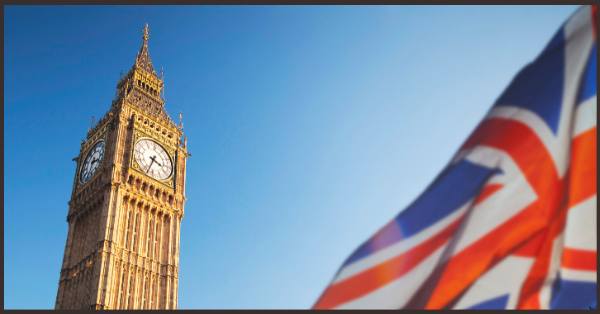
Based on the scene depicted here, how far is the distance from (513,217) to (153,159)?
5688 cm

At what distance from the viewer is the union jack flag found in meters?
8.82

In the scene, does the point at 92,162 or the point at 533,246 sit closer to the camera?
the point at 533,246

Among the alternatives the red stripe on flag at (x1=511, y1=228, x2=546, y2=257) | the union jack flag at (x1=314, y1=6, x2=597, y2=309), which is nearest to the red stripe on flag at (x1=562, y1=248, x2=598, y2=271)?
the union jack flag at (x1=314, y1=6, x2=597, y2=309)

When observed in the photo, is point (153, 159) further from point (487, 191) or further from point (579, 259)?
point (579, 259)

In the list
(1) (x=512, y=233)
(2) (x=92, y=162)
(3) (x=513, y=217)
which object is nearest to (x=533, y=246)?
(1) (x=512, y=233)

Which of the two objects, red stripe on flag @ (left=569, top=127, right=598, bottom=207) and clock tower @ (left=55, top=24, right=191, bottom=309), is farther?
clock tower @ (left=55, top=24, right=191, bottom=309)

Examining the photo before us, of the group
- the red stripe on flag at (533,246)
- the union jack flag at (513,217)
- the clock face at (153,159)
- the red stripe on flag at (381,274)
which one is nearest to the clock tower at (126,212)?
the clock face at (153,159)

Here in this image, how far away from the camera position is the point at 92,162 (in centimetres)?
6241

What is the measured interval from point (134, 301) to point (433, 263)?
160 feet

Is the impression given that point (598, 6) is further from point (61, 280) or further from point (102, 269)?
point (61, 280)

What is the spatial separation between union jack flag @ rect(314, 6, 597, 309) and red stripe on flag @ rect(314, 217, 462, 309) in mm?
19

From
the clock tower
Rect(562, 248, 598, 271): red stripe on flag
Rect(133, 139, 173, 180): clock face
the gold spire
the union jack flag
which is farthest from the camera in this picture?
the gold spire

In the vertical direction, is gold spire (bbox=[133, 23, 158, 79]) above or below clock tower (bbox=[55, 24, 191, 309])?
above

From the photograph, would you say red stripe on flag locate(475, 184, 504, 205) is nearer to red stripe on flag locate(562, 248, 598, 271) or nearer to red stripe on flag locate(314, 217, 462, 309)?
red stripe on flag locate(314, 217, 462, 309)
